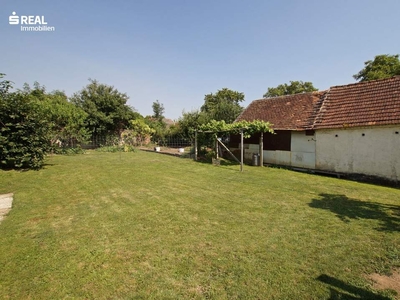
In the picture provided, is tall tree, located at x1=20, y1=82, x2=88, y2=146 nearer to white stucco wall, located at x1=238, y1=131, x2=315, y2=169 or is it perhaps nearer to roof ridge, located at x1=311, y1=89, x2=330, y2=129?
white stucco wall, located at x1=238, y1=131, x2=315, y2=169

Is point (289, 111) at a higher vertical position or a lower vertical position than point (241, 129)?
higher

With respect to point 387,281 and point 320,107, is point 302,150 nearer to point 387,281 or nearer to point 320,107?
point 320,107

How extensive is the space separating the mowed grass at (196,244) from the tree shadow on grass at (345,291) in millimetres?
15

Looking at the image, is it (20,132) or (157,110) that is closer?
(20,132)

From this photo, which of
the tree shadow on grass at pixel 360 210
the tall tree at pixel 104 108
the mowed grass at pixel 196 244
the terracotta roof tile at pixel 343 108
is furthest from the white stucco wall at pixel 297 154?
the tall tree at pixel 104 108

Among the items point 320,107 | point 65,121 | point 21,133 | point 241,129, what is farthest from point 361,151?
point 65,121

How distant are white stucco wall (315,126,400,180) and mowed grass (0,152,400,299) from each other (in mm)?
3237

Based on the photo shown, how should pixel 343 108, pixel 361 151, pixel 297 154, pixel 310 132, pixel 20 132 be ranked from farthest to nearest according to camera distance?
pixel 297 154 → pixel 310 132 → pixel 343 108 → pixel 361 151 → pixel 20 132

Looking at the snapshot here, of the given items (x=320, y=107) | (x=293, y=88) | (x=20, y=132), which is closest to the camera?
(x=20, y=132)

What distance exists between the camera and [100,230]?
4.44 meters

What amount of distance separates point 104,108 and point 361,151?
28.3m

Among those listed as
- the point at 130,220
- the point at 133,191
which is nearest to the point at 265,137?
the point at 133,191

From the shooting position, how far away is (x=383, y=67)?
75.0 ft

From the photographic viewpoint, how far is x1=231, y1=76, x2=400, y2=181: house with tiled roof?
9789mm
